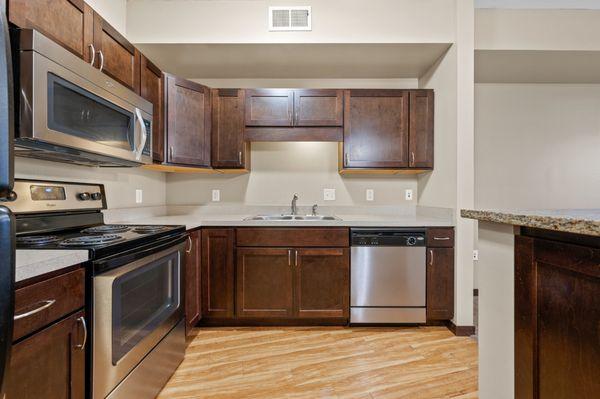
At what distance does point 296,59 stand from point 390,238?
1.78 m

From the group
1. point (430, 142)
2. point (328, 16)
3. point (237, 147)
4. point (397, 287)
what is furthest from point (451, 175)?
point (237, 147)

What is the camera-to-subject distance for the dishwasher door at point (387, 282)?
2.46 m

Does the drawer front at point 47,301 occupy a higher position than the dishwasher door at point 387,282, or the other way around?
the drawer front at point 47,301

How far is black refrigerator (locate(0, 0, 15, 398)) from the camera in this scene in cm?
51

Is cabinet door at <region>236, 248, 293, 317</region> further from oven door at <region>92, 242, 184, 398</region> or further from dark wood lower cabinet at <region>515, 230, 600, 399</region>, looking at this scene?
dark wood lower cabinet at <region>515, 230, 600, 399</region>

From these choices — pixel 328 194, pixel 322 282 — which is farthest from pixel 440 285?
pixel 328 194

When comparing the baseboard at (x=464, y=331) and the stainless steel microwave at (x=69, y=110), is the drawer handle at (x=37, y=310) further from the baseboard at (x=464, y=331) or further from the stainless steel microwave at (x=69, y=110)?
the baseboard at (x=464, y=331)

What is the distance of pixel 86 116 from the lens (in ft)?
4.82

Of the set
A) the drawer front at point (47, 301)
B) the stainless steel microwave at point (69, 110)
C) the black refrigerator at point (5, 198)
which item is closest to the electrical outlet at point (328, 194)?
the stainless steel microwave at point (69, 110)

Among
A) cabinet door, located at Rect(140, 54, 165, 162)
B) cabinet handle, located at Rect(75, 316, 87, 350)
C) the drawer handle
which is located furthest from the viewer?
cabinet door, located at Rect(140, 54, 165, 162)

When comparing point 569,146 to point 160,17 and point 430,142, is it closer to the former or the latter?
point 430,142

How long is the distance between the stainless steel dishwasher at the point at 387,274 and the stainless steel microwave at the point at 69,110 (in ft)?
5.87

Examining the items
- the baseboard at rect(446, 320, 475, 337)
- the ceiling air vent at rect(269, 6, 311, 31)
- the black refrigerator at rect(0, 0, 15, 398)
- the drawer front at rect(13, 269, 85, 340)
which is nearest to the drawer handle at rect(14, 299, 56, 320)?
the drawer front at rect(13, 269, 85, 340)

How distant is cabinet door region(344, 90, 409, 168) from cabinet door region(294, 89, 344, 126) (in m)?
0.07
